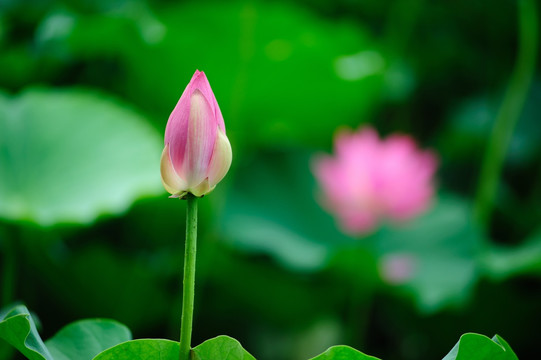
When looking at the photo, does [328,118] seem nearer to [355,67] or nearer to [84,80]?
[355,67]

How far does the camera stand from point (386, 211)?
1132 mm

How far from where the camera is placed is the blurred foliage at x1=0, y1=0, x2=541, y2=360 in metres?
1.04

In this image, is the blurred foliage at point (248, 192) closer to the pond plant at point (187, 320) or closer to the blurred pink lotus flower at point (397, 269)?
the blurred pink lotus flower at point (397, 269)

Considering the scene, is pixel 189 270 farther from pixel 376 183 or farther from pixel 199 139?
pixel 376 183

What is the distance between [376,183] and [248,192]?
1.40 feet

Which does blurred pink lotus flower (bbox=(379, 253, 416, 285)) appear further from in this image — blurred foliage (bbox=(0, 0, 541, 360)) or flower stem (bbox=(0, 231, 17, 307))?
flower stem (bbox=(0, 231, 17, 307))

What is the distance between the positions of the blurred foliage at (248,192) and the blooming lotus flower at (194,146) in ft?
1.89

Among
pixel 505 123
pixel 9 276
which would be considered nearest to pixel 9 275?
pixel 9 276

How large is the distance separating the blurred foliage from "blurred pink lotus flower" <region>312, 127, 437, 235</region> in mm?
58

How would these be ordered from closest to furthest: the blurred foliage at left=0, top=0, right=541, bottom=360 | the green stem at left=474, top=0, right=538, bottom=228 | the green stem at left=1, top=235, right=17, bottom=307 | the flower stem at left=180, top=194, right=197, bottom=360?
the flower stem at left=180, top=194, right=197, bottom=360 < the green stem at left=1, top=235, right=17, bottom=307 < the blurred foliage at left=0, top=0, right=541, bottom=360 < the green stem at left=474, top=0, right=538, bottom=228

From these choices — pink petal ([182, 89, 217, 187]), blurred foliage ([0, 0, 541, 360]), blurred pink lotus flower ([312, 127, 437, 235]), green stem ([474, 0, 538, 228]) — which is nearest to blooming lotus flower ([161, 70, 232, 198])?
pink petal ([182, 89, 217, 187])

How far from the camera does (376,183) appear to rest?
1.11 meters

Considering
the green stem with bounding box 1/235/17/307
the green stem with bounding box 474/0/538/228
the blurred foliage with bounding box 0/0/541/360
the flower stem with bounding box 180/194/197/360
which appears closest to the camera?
the flower stem with bounding box 180/194/197/360

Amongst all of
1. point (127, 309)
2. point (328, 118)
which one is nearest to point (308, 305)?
point (127, 309)
